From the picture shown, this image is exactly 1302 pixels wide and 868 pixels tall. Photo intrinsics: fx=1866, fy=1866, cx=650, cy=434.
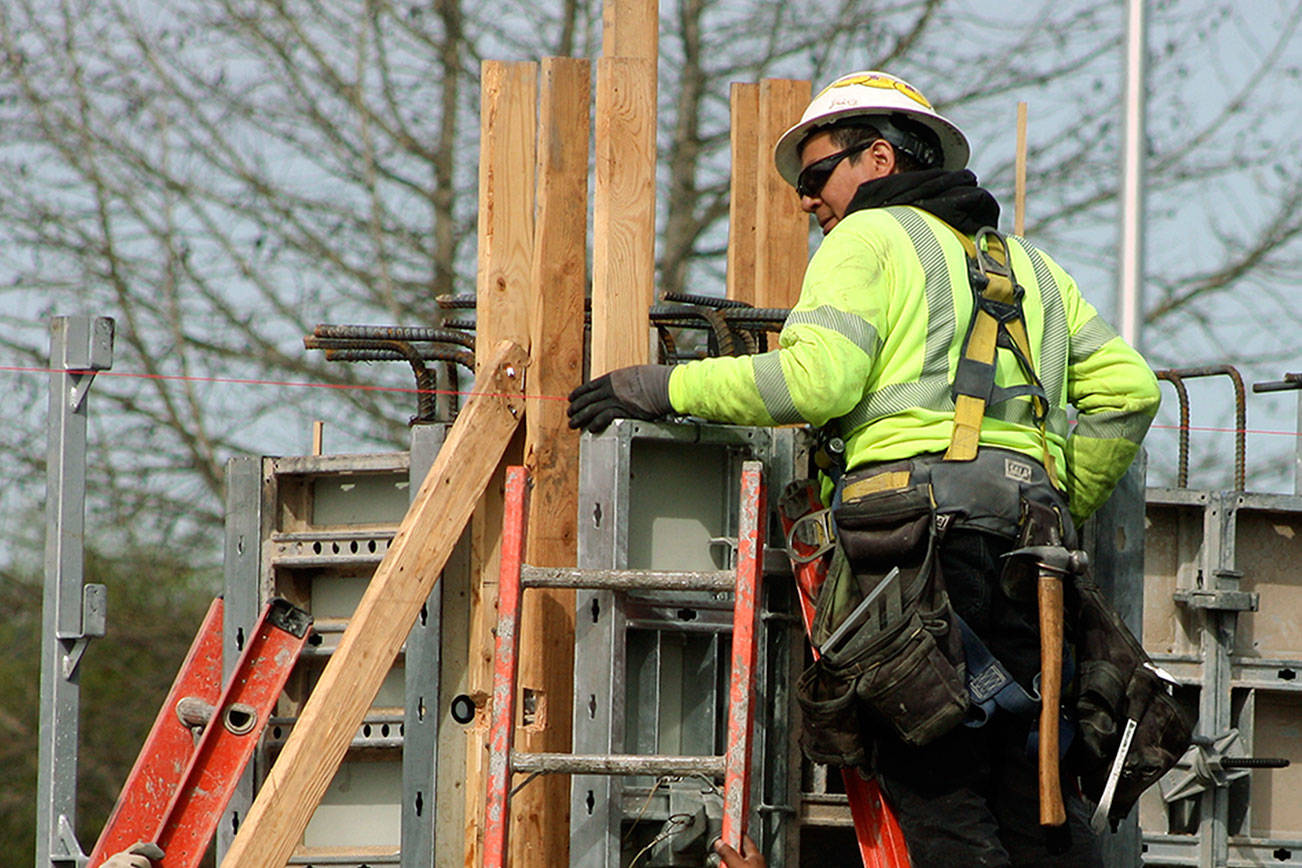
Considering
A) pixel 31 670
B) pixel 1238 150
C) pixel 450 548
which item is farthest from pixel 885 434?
pixel 31 670

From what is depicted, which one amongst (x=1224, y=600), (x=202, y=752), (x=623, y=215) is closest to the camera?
(x=623, y=215)

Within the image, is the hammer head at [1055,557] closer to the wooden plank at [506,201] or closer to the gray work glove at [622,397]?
the gray work glove at [622,397]

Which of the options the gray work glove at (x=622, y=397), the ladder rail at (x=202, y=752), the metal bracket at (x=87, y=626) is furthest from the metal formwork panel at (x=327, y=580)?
the gray work glove at (x=622, y=397)

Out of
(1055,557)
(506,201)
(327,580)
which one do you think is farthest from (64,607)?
(1055,557)

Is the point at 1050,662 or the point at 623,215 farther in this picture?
the point at 623,215

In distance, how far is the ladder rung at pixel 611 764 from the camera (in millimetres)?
4727

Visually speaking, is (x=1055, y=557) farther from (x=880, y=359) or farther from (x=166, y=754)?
(x=166, y=754)

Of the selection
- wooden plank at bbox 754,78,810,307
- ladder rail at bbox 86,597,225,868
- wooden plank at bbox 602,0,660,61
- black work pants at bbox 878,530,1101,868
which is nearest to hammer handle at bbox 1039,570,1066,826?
black work pants at bbox 878,530,1101,868

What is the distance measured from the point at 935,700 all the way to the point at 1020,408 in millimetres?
833

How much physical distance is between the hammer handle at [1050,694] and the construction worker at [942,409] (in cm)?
9

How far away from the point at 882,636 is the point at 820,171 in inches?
53.5

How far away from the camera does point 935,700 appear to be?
14.3ft

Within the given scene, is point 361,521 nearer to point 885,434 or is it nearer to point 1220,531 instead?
point 885,434

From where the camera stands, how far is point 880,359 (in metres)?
4.68
